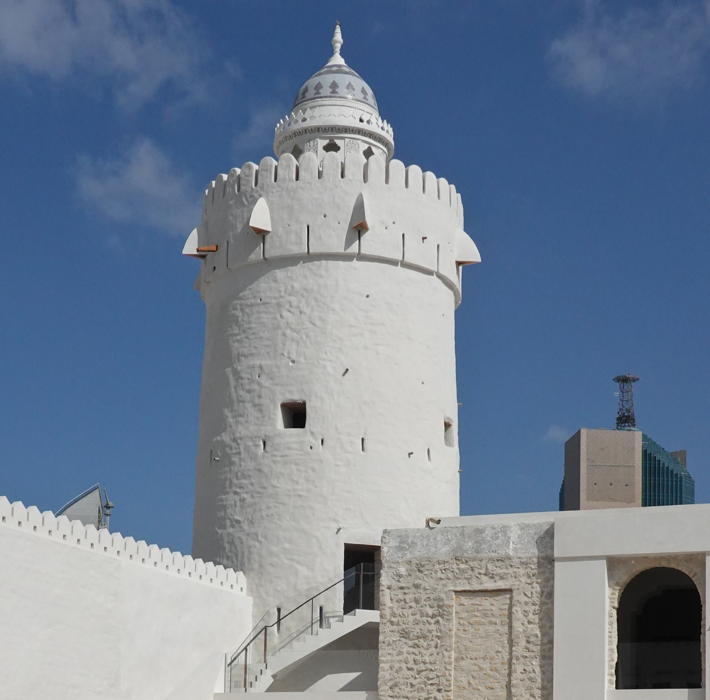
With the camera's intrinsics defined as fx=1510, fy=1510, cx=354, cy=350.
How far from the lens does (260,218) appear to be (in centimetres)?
2775

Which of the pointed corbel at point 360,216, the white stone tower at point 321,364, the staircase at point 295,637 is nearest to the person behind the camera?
the staircase at point 295,637

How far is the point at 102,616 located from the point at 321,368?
24.0 ft

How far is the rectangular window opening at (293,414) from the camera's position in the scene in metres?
27.2

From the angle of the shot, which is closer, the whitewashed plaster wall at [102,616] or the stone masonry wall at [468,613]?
the whitewashed plaster wall at [102,616]

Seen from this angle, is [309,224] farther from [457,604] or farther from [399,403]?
[457,604]

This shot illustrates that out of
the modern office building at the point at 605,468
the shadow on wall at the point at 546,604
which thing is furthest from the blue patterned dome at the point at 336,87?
the shadow on wall at the point at 546,604

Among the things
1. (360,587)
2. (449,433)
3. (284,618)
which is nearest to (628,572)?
(360,587)

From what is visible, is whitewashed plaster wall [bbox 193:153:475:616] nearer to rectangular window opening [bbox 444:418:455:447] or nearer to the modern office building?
rectangular window opening [bbox 444:418:455:447]

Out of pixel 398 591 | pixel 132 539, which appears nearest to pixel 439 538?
pixel 398 591

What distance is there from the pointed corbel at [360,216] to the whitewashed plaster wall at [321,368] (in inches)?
2.9

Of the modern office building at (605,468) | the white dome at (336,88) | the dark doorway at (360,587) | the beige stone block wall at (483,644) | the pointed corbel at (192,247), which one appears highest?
the white dome at (336,88)

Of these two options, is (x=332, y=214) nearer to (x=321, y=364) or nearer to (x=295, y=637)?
(x=321, y=364)

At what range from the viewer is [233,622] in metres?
25.5

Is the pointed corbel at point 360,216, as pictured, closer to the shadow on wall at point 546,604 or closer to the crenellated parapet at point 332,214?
the crenellated parapet at point 332,214
